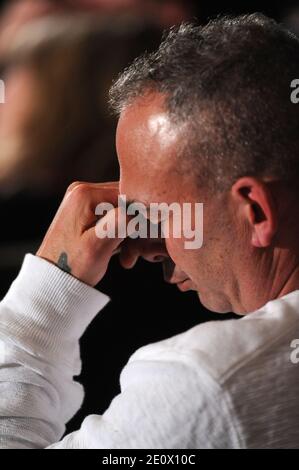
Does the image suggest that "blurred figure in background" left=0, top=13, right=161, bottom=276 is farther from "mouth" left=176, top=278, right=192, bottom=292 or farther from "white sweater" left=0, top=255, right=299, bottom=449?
"white sweater" left=0, top=255, right=299, bottom=449

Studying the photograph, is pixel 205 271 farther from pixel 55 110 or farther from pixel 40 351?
pixel 55 110

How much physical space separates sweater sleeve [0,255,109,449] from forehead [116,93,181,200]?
0.24m

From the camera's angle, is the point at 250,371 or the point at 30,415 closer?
the point at 250,371

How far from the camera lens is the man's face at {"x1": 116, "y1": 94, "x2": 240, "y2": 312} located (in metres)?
0.97

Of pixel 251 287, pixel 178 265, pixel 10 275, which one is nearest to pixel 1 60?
pixel 10 275

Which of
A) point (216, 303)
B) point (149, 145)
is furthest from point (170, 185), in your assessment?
point (216, 303)

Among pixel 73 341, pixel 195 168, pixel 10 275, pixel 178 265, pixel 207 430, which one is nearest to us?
pixel 207 430

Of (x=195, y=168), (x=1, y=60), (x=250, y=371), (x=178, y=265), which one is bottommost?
(x=250, y=371)

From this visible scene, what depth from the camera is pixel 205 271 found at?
1.04m

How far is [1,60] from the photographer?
181 cm

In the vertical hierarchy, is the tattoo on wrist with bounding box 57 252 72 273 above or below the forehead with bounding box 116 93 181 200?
below

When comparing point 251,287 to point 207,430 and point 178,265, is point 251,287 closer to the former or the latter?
point 178,265

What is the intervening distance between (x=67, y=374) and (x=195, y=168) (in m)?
0.41

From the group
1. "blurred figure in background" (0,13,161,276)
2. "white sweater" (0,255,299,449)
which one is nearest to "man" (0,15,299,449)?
"white sweater" (0,255,299,449)
